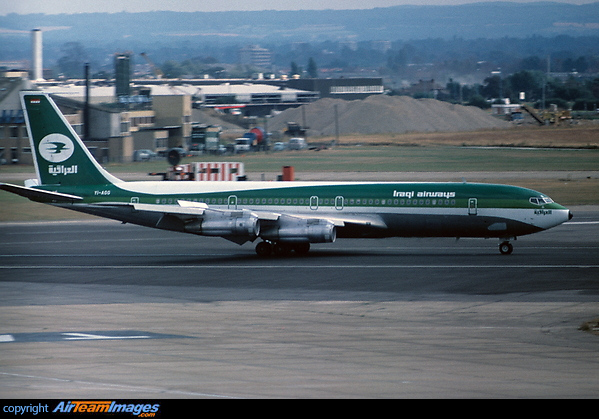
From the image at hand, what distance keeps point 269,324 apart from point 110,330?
552cm

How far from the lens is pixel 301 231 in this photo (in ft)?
144

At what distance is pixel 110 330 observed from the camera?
2667 centimetres

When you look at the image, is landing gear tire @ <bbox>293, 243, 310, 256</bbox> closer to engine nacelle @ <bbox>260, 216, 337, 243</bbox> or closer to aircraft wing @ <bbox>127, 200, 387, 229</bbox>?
aircraft wing @ <bbox>127, 200, 387, 229</bbox>

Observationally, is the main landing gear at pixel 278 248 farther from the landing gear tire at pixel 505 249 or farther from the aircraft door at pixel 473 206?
the landing gear tire at pixel 505 249

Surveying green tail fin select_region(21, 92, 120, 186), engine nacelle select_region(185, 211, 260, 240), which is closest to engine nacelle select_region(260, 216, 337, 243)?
engine nacelle select_region(185, 211, 260, 240)

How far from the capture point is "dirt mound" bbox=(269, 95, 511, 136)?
17450 cm

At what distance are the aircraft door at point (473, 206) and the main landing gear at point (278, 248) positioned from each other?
377 inches

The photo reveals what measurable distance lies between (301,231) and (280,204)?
310 centimetres

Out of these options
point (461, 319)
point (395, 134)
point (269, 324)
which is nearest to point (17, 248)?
point (269, 324)

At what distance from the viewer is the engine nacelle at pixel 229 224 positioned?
4378 cm

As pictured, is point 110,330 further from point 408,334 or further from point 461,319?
point 461,319

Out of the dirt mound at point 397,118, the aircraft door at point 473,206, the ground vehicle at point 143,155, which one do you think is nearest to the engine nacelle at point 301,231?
the aircraft door at point 473,206

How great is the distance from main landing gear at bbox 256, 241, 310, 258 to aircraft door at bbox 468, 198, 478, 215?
377 inches

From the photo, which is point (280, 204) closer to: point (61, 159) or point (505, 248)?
point (505, 248)
